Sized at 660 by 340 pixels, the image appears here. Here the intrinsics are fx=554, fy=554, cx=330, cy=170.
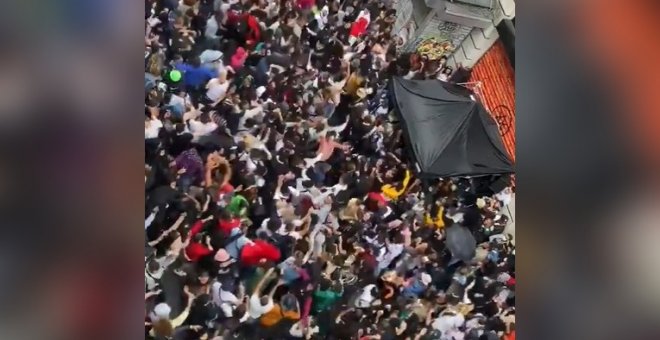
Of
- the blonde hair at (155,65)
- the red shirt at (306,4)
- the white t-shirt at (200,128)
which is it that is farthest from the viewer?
the red shirt at (306,4)

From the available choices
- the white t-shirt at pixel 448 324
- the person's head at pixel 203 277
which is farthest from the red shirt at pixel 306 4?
the white t-shirt at pixel 448 324

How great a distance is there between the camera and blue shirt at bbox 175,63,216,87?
1.40 metres

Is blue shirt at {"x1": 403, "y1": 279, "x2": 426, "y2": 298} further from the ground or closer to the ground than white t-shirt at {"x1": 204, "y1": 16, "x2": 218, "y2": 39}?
closer to the ground

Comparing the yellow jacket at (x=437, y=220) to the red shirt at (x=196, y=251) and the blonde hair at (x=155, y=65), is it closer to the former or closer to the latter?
the red shirt at (x=196, y=251)

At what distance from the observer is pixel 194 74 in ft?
4.64

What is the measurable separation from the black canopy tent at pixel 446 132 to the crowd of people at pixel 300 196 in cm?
5

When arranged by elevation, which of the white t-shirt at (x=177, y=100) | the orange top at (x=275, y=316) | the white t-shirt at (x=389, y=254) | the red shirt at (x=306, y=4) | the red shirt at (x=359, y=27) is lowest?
the orange top at (x=275, y=316)

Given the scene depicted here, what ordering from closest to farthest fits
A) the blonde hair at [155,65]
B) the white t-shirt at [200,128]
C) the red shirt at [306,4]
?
the blonde hair at [155,65] < the white t-shirt at [200,128] < the red shirt at [306,4]

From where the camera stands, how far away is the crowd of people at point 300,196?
1.39 m

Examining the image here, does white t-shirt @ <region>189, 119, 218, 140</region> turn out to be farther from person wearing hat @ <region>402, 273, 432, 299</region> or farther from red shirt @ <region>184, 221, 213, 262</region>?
person wearing hat @ <region>402, 273, 432, 299</region>

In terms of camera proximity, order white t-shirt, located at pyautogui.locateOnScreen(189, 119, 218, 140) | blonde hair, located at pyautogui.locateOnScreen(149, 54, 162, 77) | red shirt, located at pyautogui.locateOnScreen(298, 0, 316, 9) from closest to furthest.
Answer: blonde hair, located at pyautogui.locateOnScreen(149, 54, 162, 77)
white t-shirt, located at pyautogui.locateOnScreen(189, 119, 218, 140)
red shirt, located at pyautogui.locateOnScreen(298, 0, 316, 9)

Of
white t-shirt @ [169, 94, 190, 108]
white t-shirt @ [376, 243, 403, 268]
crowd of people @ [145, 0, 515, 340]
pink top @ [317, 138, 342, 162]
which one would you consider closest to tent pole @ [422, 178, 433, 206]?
crowd of people @ [145, 0, 515, 340]

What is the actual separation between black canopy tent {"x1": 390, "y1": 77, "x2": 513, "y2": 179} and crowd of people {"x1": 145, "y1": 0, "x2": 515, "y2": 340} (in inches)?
1.8
